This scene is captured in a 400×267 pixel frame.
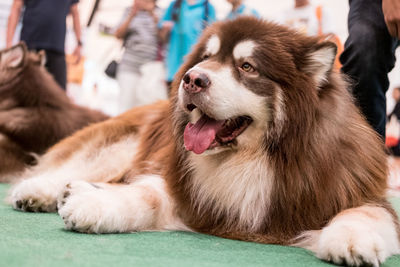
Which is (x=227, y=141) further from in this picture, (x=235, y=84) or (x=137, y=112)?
(x=137, y=112)

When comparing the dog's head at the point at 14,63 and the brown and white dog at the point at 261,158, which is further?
the dog's head at the point at 14,63

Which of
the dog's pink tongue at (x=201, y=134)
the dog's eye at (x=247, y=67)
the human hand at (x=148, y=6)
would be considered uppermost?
the human hand at (x=148, y=6)

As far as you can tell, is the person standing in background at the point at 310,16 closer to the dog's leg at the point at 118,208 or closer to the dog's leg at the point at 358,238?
the dog's leg at the point at 118,208

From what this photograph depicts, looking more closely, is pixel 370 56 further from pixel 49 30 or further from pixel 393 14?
pixel 49 30

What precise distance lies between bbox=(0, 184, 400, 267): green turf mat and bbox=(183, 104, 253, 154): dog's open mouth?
0.49 meters

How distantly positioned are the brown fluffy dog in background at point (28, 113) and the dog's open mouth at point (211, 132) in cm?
256

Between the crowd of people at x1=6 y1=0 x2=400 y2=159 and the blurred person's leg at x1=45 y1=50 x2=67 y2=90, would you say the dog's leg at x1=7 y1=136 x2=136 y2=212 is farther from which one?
the blurred person's leg at x1=45 y1=50 x2=67 y2=90

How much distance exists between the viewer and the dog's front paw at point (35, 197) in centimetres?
287

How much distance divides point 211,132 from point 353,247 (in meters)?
0.91

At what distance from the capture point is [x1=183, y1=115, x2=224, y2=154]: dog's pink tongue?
2.37m

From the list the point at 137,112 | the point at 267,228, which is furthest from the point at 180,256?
the point at 137,112

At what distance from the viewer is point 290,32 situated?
8.34ft

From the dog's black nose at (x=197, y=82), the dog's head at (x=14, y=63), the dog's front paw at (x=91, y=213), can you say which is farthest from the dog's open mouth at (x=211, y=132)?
the dog's head at (x=14, y=63)

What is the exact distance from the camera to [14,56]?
15.9 ft
